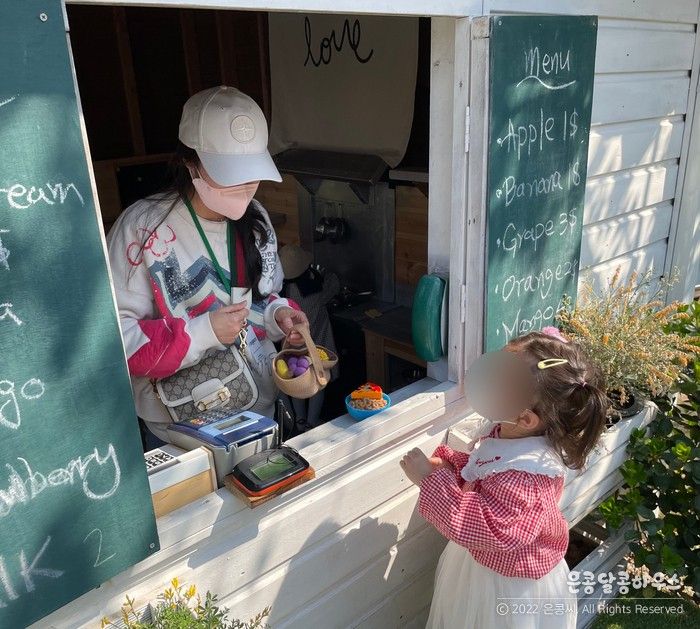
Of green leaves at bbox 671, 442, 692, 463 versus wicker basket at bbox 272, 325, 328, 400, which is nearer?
wicker basket at bbox 272, 325, 328, 400

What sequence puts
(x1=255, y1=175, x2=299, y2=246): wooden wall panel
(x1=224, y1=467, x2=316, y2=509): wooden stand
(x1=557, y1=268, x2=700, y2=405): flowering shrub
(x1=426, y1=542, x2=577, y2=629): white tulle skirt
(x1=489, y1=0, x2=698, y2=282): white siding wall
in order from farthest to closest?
1. (x1=255, y1=175, x2=299, y2=246): wooden wall panel
2. (x1=489, y1=0, x2=698, y2=282): white siding wall
3. (x1=557, y1=268, x2=700, y2=405): flowering shrub
4. (x1=426, y1=542, x2=577, y2=629): white tulle skirt
5. (x1=224, y1=467, x2=316, y2=509): wooden stand

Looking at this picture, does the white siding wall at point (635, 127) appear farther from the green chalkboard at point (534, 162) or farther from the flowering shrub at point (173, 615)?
the flowering shrub at point (173, 615)

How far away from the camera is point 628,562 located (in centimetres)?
326

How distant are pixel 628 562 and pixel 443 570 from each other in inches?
60.3

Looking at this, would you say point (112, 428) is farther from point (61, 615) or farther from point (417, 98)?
point (417, 98)

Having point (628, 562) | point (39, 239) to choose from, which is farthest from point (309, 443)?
point (628, 562)

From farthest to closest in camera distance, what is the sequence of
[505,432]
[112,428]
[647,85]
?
1. [647,85]
2. [505,432]
3. [112,428]

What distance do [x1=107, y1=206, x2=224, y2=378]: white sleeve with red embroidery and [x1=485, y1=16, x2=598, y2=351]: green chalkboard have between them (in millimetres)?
1128

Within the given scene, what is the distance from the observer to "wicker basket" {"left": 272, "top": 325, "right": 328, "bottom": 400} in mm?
1994

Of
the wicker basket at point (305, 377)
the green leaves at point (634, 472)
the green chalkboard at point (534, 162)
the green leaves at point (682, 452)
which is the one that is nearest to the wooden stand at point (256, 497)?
the wicker basket at point (305, 377)

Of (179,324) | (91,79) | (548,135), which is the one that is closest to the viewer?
(179,324)

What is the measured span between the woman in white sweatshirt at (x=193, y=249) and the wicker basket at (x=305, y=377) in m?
0.16

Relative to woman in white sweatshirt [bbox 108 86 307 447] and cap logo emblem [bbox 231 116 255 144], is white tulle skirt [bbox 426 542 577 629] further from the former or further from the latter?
cap logo emblem [bbox 231 116 255 144]

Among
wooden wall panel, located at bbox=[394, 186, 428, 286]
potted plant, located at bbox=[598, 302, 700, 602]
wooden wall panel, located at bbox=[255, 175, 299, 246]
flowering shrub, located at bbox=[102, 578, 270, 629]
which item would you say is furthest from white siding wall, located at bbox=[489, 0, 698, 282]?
flowering shrub, located at bbox=[102, 578, 270, 629]
